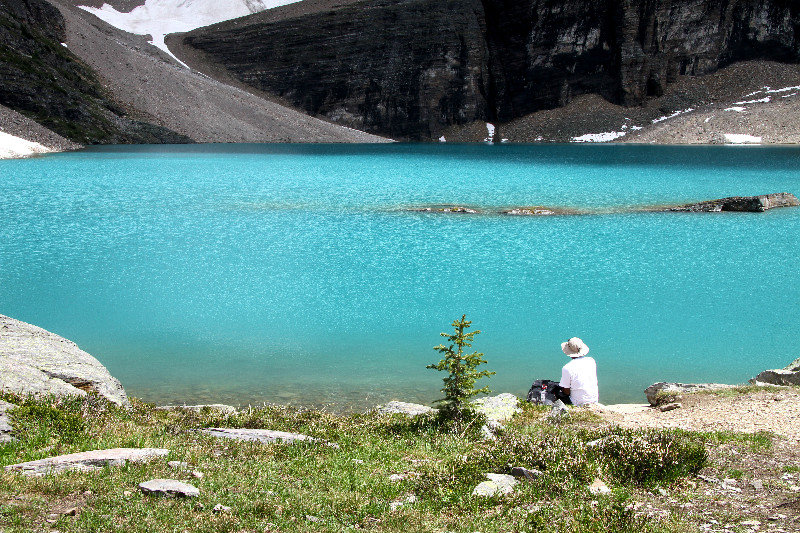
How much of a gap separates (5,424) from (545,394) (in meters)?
7.40

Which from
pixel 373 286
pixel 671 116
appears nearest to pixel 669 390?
pixel 373 286

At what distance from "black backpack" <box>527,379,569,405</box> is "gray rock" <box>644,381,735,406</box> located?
185 centimetres

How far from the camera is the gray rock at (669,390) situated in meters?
12.0

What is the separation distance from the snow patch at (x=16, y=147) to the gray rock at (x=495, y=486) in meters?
73.3

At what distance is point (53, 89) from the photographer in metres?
97.2

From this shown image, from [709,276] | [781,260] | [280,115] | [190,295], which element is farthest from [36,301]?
[280,115]

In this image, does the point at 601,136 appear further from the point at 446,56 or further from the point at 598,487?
the point at 598,487

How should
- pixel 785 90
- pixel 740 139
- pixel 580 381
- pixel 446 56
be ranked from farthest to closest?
pixel 446 56 → pixel 785 90 → pixel 740 139 → pixel 580 381

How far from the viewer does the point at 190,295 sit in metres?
21.1

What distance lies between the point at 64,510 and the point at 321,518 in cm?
203

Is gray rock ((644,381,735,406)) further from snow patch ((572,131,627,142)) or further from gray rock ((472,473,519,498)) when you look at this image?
snow patch ((572,131,627,142))

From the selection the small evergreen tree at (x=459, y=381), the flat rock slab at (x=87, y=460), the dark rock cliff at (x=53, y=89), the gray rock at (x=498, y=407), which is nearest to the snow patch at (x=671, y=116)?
the dark rock cliff at (x=53, y=89)

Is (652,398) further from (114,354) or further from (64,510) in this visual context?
(114,354)

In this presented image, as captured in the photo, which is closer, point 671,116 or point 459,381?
point 459,381
